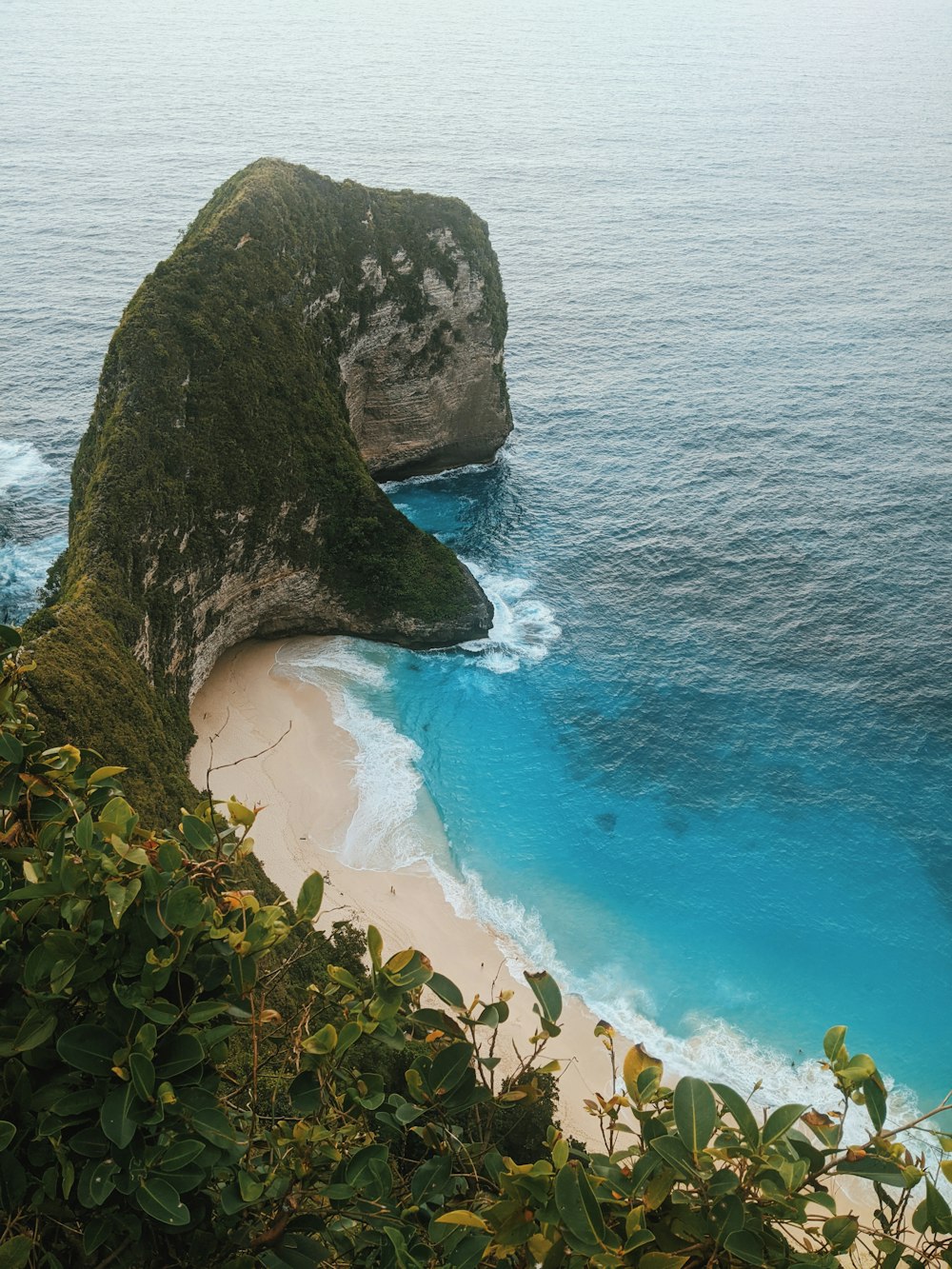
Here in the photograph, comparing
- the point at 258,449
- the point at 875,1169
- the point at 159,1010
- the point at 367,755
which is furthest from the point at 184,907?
the point at 258,449

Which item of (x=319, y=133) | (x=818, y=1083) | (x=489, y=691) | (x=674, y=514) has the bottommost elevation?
(x=818, y=1083)

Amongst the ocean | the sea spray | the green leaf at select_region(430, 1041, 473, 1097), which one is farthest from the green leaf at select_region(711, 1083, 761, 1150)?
the sea spray

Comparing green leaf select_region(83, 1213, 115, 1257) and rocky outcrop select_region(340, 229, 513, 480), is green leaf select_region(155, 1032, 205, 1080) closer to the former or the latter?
green leaf select_region(83, 1213, 115, 1257)

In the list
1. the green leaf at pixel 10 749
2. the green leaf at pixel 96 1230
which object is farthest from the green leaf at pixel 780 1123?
the green leaf at pixel 10 749

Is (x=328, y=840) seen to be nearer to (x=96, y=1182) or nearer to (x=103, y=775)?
(x=103, y=775)

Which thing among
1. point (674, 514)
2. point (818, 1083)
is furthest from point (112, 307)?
point (818, 1083)

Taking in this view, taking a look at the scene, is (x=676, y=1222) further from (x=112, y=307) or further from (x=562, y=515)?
(x=112, y=307)
